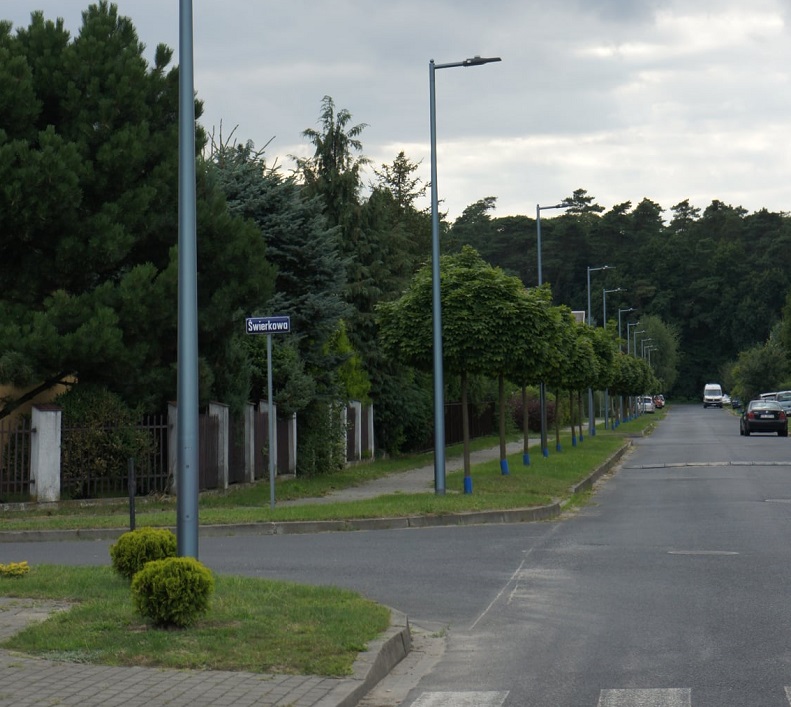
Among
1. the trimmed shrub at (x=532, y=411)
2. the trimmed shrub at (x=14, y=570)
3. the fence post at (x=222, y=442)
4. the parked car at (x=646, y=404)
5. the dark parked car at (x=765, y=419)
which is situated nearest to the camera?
the trimmed shrub at (x=14, y=570)

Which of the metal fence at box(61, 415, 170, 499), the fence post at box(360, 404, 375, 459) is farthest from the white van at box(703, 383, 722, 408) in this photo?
the metal fence at box(61, 415, 170, 499)

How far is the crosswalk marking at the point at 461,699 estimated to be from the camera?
24.4 ft

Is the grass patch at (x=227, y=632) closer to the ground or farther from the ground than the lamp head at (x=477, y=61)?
closer to the ground

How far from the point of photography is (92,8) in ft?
79.3

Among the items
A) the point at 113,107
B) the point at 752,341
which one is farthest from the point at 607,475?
the point at 752,341

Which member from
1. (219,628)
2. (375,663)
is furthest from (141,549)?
(375,663)

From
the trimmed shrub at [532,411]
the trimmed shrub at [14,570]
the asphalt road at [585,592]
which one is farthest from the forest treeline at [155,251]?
the trimmed shrub at [532,411]

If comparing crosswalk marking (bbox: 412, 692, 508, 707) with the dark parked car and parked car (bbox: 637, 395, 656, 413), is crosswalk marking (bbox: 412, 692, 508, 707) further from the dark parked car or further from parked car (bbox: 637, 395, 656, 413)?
parked car (bbox: 637, 395, 656, 413)

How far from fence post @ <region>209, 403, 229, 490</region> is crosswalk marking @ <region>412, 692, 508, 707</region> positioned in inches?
680

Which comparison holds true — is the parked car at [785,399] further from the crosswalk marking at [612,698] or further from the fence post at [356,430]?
the crosswalk marking at [612,698]

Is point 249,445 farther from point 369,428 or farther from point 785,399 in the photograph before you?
point 785,399

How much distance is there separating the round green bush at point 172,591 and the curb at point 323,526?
879cm

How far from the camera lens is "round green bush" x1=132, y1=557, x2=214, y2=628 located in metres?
8.72

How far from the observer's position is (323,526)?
722 inches
